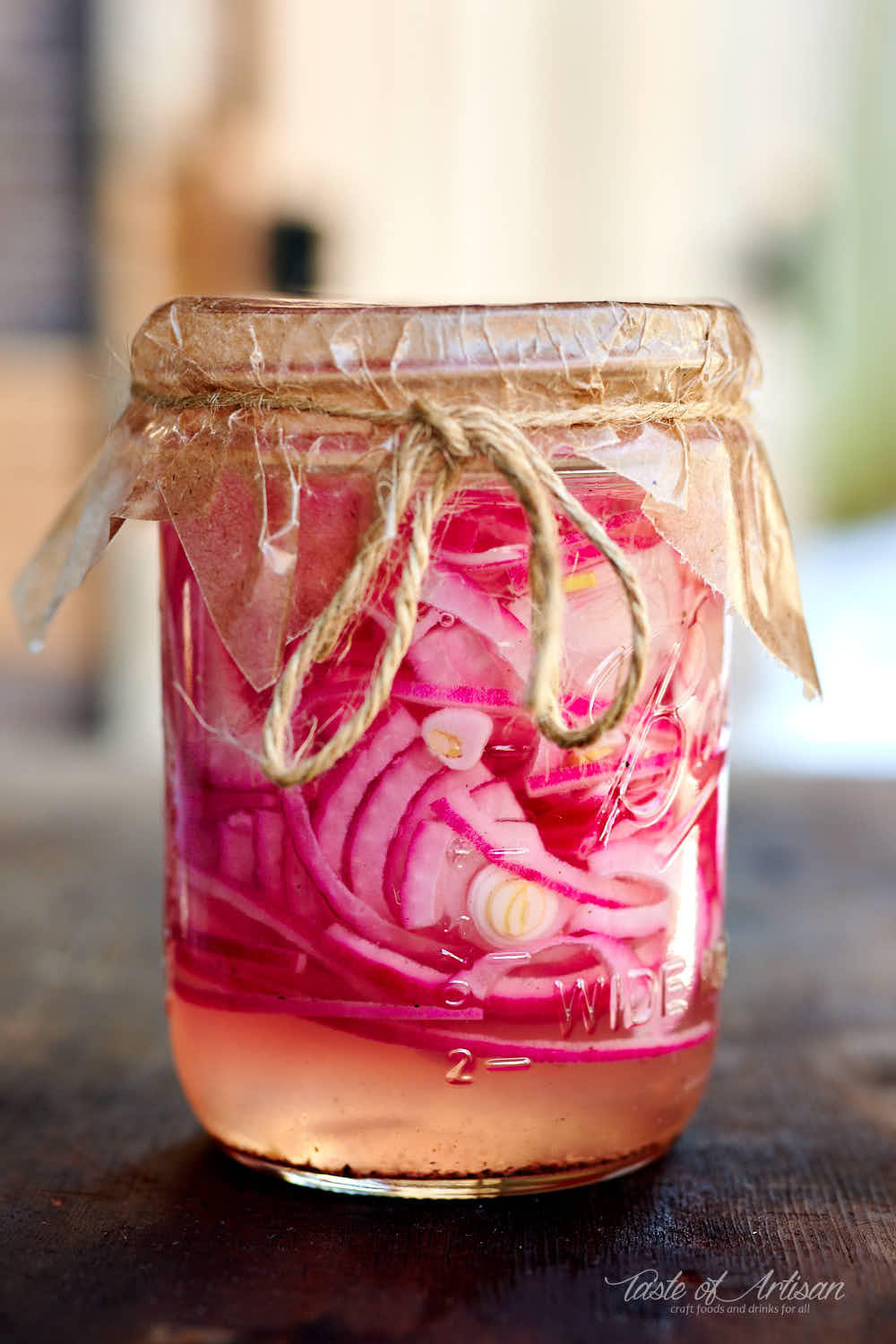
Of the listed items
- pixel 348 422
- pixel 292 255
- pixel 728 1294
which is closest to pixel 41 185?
pixel 292 255

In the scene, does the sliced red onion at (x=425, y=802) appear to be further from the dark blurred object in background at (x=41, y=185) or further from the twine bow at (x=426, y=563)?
the dark blurred object in background at (x=41, y=185)

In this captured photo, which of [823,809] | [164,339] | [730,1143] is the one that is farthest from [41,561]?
[823,809]

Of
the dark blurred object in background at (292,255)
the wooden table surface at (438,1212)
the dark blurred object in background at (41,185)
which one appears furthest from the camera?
the dark blurred object in background at (41,185)

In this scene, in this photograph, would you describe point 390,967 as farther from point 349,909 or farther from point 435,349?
point 435,349

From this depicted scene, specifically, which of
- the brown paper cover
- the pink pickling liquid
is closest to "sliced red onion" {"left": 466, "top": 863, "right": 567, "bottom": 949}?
the pink pickling liquid

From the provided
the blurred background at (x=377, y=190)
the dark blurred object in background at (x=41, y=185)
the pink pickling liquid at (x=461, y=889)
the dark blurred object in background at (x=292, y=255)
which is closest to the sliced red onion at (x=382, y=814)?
the pink pickling liquid at (x=461, y=889)

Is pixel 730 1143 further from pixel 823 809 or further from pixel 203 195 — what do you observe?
pixel 203 195

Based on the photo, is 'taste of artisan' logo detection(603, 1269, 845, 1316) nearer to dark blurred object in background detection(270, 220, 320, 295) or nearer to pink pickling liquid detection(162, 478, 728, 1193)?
pink pickling liquid detection(162, 478, 728, 1193)
